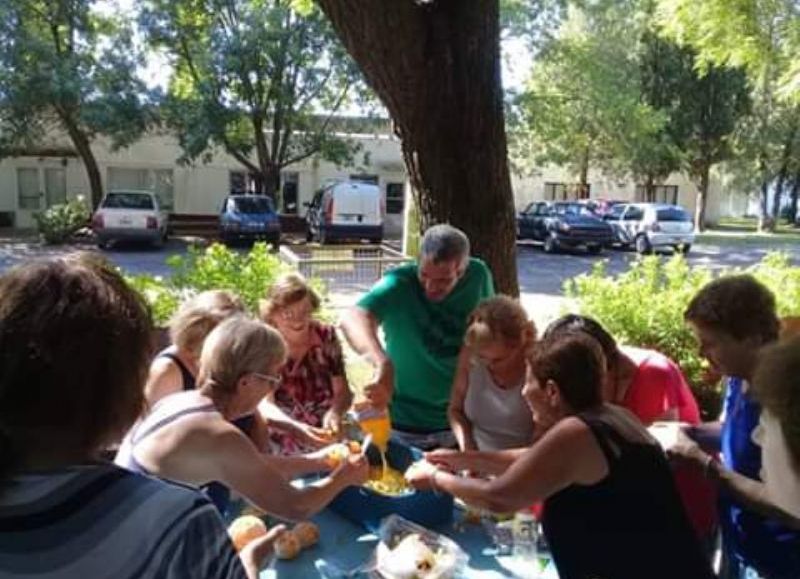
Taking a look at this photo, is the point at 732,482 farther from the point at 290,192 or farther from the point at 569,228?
the point at 290,192

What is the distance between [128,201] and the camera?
20.6m

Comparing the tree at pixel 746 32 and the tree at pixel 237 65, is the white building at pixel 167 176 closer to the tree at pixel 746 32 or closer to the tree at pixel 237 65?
the tree at pixel 237 65

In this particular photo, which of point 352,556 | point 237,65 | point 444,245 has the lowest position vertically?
point 352,556

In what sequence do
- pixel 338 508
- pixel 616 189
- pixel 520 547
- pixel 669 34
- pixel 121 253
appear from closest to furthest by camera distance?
pixel 520 547 < pixel 338 508 < pixel 669 34 < pixel 121 253 < pixel 616 189

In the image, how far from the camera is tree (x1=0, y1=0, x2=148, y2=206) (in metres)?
19.9

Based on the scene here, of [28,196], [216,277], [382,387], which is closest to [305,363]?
[382,387]

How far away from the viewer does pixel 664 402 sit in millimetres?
2568

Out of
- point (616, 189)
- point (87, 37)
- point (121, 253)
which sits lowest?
point (121, 253)

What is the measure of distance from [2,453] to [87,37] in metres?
→ 23.3

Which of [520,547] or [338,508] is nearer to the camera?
[520,547]

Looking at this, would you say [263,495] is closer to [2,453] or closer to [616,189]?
[2,453]

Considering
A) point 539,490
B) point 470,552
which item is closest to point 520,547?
point 470,552

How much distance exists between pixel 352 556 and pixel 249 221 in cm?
1908

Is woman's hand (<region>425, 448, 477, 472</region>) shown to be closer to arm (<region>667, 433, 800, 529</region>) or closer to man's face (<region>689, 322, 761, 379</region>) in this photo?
arm (<region>667, 433, 800, 529</region>)
